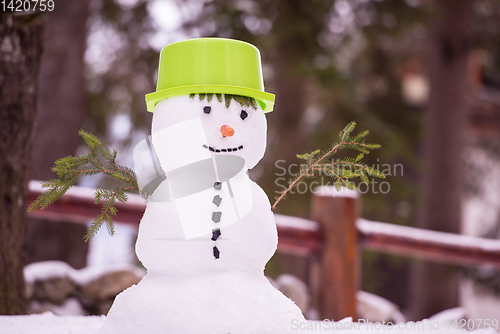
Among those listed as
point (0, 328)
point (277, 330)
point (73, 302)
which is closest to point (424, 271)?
point (73, 302)

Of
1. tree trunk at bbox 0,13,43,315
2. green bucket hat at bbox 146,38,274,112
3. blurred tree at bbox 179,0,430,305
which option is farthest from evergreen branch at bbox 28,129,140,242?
blurred tree at bbox 179,0,430,305

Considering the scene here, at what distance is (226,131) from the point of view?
1271mm

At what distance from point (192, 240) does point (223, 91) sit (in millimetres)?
430

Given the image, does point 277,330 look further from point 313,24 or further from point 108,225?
point 313,24

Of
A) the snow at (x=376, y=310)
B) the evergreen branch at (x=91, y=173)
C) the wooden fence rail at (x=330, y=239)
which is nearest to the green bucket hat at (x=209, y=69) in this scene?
the evergreen branch at (x=91, y=173)

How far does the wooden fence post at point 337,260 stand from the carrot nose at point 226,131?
161cm

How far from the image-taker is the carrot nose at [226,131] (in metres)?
1.27

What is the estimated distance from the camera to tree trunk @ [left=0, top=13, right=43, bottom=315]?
173 centimetres

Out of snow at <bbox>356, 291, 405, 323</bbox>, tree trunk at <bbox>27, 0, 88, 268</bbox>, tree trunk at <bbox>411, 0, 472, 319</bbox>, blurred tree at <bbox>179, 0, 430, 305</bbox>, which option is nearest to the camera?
snow at <bbox>356, 291, 405, 323</bbox>

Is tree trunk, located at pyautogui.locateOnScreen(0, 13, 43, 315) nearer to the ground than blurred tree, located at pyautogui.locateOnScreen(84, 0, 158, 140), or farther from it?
nearer to the ground

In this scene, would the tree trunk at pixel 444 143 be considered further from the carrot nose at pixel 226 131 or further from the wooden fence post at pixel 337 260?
the carrot nose at pixel 226 131

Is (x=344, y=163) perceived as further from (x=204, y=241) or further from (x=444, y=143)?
(x=444, y=143)

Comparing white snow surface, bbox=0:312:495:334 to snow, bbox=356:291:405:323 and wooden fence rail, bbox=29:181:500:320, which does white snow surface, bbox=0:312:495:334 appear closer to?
wooden fence rail, bbox=29:181:500:320

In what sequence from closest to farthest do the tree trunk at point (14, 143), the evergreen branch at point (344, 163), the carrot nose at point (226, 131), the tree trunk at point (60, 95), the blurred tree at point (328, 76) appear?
the carrot nose at point (226, 131), the evergreen branch at point (344, 163), the tree trunk at point (14, 143), the tree trunk at point (60, 95), the blurred tree at point (328, 76)
